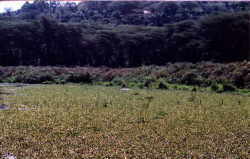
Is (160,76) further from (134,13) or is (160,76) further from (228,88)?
(134,13)

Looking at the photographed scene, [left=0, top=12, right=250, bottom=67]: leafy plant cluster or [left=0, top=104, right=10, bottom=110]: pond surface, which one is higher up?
[left=0, top=104, right=10, bottom=110]: pond surface

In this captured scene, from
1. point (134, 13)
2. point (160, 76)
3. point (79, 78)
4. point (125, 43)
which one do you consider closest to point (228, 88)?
point (160, 76)

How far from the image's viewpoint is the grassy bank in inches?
325

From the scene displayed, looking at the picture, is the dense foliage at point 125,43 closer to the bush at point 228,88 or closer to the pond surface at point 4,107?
the bush at point 228,88

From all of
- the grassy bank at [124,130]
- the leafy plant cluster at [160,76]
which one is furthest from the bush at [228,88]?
the grassy bank at [124,130]

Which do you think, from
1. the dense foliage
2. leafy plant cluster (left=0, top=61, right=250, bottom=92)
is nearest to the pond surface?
leafy plant cluster (left=0, top=61, right=250, bottom=92)

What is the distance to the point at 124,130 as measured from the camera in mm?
10375

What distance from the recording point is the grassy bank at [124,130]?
8.26m

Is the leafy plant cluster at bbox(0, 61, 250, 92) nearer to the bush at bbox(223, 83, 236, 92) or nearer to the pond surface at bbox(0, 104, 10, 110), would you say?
the bush at bbox(223, 83, 236, 92)

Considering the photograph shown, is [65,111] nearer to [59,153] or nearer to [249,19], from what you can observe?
[59,153]

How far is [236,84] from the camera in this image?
26453mm

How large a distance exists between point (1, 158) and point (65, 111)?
596 centimetres

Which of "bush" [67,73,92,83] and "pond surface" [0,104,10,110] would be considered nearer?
"pond surface" [0,104,10,110]

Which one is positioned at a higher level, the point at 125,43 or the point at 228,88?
the point at 228,88
